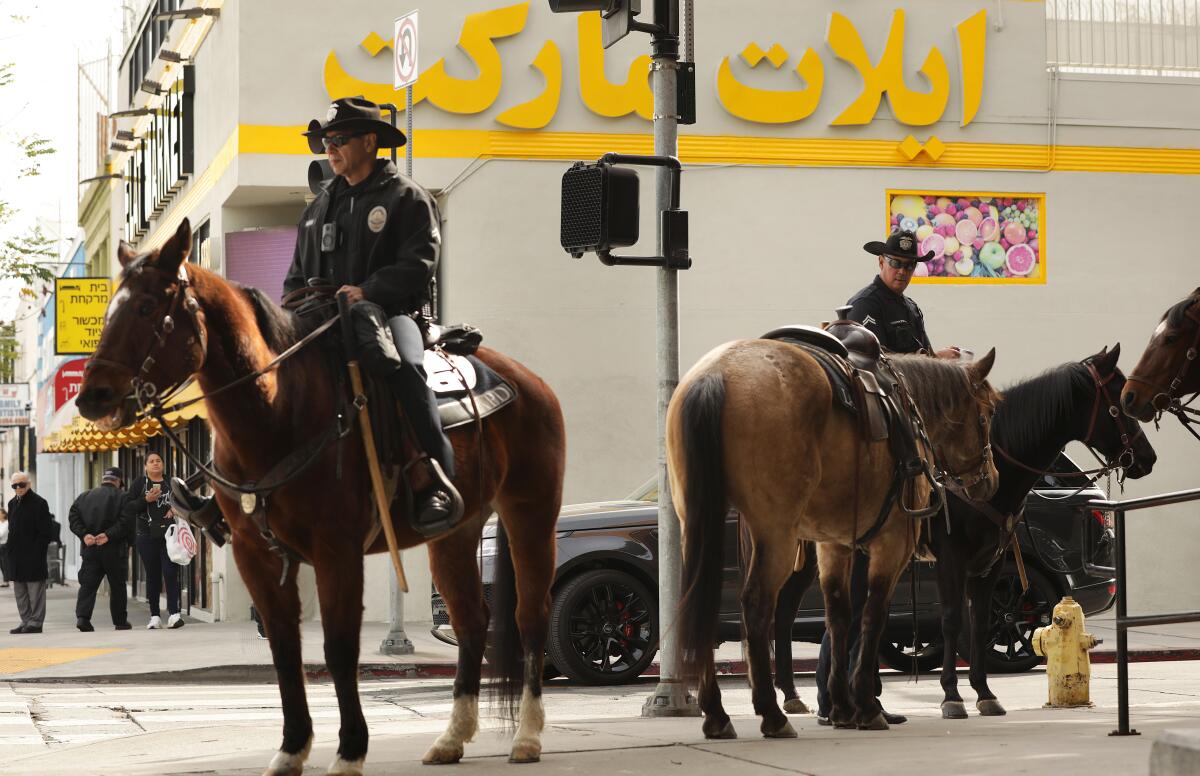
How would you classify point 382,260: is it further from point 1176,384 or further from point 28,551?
point 28,551

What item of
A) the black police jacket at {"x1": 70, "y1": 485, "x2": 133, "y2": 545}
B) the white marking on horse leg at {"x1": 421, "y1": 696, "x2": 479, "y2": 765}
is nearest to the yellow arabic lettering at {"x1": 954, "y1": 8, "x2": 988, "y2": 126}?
the black police jacket at {"x1": 70, "y1": 485, "x2": 133, "y2": 545}

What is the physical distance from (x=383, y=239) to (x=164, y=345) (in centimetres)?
144

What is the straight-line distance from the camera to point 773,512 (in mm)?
8094

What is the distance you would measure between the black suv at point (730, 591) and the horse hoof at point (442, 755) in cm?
571

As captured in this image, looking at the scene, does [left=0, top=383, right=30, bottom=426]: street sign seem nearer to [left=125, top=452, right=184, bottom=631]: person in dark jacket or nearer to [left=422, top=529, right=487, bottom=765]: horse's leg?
[left=125, top=452, right=184, bottom=631]: person in dark jacket

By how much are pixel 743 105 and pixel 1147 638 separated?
8.71m

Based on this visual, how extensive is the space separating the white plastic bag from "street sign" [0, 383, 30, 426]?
33816 millimetres

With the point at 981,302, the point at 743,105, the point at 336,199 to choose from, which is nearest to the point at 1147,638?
the point at 981,302

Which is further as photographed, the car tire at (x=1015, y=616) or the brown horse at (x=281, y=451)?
the car tire at (x=1015, y=616)

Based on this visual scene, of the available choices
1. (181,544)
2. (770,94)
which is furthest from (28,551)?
(770,94)

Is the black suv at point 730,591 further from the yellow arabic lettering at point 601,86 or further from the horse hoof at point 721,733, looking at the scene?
the yellow arabic lettering at point 601,86

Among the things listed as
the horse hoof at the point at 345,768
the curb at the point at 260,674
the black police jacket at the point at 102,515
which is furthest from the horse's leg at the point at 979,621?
the black police jacket at the point at 102,515

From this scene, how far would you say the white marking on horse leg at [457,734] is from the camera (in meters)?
7.57

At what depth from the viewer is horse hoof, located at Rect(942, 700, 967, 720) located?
10016mm
